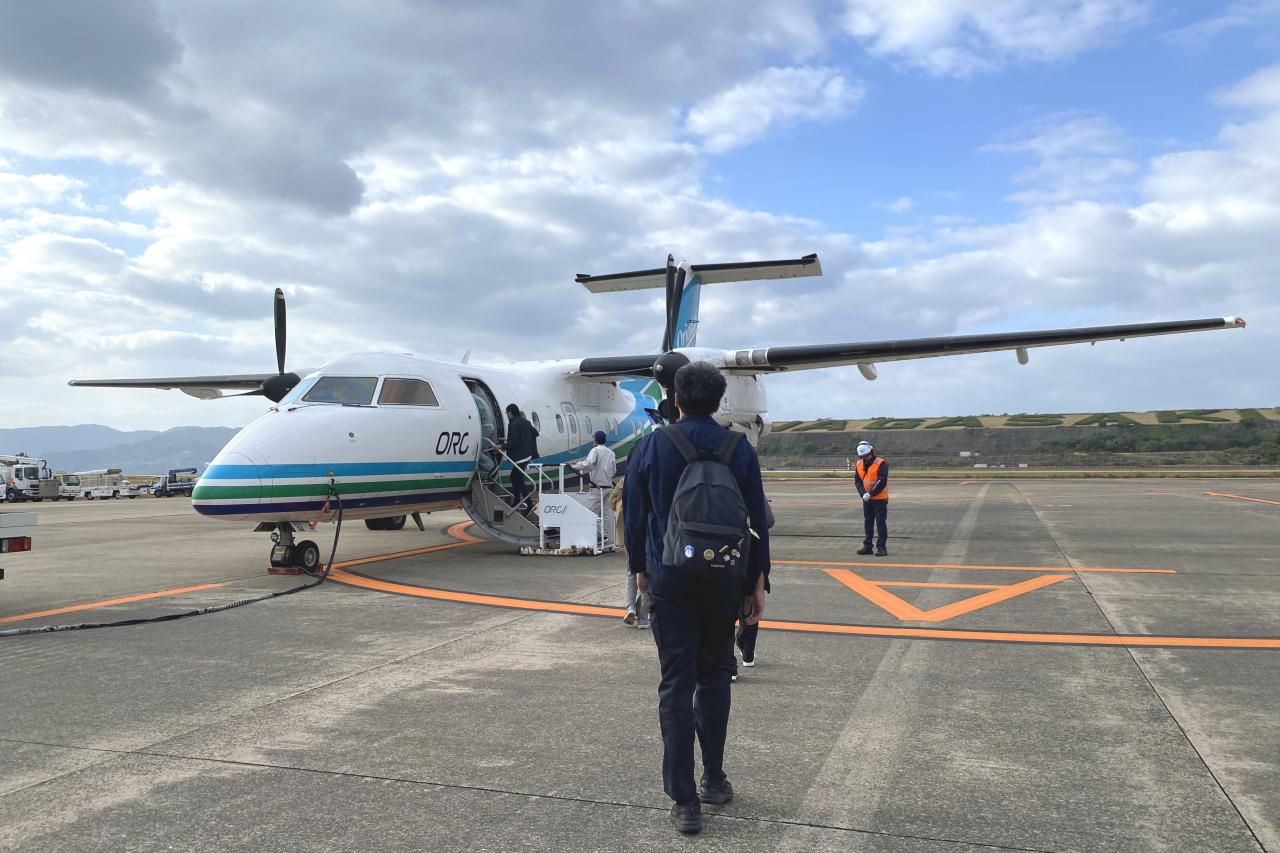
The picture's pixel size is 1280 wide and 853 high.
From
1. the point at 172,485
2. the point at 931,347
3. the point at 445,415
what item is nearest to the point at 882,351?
the point at 931,347

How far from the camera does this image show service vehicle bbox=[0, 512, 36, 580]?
8008 mm

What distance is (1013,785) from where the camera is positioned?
3.83m

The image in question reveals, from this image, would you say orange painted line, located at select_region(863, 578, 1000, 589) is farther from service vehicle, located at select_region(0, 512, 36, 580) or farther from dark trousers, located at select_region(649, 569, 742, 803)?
service vehicle, located at select_region(0, 512, 36, 580)

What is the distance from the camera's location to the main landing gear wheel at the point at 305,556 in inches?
428

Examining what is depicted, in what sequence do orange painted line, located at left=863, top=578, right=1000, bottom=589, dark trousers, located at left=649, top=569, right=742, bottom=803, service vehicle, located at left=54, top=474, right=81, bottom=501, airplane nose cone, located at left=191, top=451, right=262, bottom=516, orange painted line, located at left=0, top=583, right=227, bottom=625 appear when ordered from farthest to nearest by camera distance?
service vehicle, located at left=54, top=474, right=81, bottom=501 → orange painted line, located at left=863, top=578, right=1000, bottom=589 → airplane nose cone, located at left=191, top=451, right=262, bottom=516 → orange painted line, located at left=0, top=583, right=227, bottom=625 → dark trousers, located at left=649, top=569, right=742, bottom=803

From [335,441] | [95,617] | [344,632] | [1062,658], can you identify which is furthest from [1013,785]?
[335,441]

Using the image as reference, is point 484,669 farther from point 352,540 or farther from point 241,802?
point 352,540

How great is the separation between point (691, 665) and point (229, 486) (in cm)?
747

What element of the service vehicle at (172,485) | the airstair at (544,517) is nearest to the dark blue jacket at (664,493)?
the airstair at (544,517)

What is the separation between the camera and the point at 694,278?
2055cm

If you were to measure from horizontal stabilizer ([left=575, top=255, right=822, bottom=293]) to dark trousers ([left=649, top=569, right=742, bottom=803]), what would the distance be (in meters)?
15.8

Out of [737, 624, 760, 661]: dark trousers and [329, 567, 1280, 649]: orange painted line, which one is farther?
[329, 567, 1280, 649]: orange painted line

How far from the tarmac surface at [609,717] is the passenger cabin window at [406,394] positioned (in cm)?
258

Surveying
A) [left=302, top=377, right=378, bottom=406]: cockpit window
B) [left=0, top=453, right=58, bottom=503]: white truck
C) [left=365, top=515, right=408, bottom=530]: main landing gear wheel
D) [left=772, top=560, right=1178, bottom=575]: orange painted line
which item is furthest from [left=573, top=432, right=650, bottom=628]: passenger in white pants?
[left=0, top=453, right=58, bottom=503]: white truck
